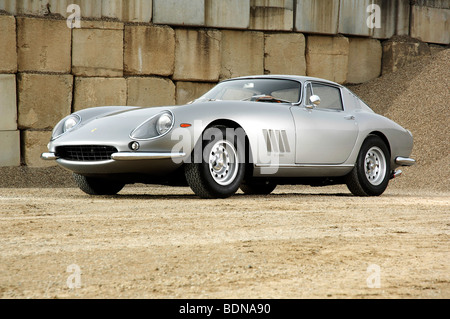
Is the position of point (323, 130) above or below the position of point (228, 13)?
below

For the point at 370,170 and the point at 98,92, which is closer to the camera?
the point at 370,170

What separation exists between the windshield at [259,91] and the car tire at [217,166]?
95cm

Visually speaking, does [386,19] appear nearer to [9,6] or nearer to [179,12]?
[179,12]

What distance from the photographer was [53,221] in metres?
5.52

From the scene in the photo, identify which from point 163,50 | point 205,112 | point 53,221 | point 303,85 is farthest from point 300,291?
point 163,50

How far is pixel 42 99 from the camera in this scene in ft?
47.5

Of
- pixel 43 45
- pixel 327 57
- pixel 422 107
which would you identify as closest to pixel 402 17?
pixel 327 57

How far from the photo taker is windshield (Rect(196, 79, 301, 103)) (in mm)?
8164

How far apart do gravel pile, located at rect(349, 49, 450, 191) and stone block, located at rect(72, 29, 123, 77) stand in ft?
20.3

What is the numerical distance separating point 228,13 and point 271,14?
1106mm

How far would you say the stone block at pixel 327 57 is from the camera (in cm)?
1741

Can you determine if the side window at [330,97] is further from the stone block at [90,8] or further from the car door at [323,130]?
the stone block at [90,8]

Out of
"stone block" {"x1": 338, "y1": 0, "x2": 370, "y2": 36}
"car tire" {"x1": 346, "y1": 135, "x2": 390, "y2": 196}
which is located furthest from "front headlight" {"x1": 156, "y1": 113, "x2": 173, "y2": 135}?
"stone block" {"x1": 338, "y1": 0, "x2": 370, "y2": 36}

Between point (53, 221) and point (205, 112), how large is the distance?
2.20 m
